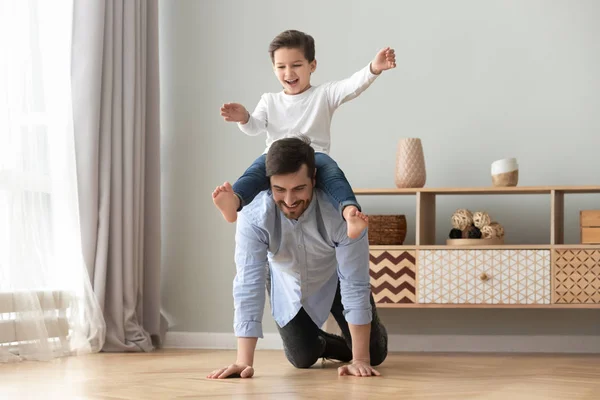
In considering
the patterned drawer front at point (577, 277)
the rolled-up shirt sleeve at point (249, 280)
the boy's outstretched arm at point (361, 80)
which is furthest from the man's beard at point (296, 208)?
the patterned drawer front at point (577, 277)

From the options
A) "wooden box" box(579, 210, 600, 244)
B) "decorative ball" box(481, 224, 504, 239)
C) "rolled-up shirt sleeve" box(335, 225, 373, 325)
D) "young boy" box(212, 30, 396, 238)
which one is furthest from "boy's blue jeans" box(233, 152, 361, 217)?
"wooden box" box(579, 210, 600, 244)

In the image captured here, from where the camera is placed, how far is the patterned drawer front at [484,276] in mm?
3248

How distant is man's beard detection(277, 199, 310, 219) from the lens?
2268 mm

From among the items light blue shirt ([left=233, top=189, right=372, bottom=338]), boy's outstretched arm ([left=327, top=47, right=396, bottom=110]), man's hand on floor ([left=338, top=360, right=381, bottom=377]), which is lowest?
man's hand on floor ([left=338, top=360, right=381, bottom=377])

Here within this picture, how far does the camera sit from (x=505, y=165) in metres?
3.36

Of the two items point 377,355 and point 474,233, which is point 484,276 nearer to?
point 474,233

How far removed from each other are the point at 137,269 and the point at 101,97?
2.57 feet


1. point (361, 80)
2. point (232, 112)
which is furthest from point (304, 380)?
point (361, 80)

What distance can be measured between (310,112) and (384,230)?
0.97 meters

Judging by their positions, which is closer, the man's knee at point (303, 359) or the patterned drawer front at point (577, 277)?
the man's knee at point (303, 359)

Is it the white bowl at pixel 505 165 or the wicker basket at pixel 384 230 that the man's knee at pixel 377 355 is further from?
the white bowl at pixel 505 165

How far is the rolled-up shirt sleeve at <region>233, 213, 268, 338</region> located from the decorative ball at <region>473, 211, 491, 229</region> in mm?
1319

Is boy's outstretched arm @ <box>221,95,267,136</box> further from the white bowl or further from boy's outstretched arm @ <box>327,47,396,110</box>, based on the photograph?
the white bowl

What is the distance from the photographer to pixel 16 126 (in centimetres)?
307
